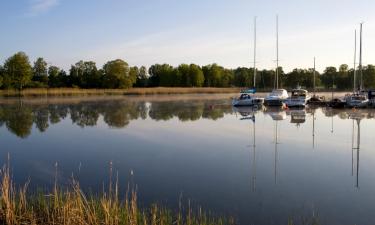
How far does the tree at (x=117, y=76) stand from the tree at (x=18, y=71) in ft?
68.5

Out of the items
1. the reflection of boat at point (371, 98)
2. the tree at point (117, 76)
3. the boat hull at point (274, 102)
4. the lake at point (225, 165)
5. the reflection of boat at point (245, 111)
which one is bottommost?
the lake at point (225, 165)

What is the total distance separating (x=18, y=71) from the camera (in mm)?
73062

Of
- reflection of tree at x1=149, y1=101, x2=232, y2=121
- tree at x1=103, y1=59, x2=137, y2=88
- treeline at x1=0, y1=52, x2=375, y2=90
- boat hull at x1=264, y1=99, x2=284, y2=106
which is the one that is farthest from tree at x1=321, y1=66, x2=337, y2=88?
reflection of tree at x1=149, y1=101, x2=232, y2=121

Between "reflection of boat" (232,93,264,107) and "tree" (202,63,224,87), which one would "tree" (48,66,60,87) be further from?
"reflection of boat" (232,93,264,107)

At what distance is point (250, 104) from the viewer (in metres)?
43.0

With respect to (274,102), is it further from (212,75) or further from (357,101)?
(212,75)

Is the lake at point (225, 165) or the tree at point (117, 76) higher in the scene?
the tree at point (117, 76)

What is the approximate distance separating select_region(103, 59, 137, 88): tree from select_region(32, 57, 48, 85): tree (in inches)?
523

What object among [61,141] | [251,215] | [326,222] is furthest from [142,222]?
[61,141]

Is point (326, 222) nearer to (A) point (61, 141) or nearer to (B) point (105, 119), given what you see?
(A) point (61, 141)

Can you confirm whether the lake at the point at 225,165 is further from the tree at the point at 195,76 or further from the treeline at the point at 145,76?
the tree at the point at 195,76

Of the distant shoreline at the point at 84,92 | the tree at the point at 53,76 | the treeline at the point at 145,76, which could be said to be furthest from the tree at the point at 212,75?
the tree at the point at 53,76

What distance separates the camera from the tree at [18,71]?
73125 millimetres

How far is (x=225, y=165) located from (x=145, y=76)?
373 feet
